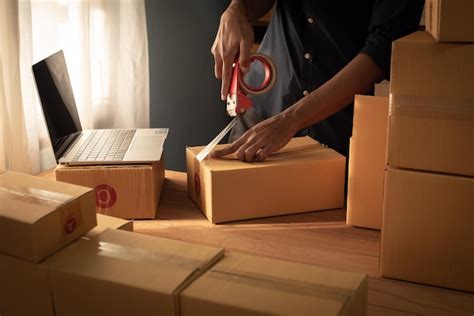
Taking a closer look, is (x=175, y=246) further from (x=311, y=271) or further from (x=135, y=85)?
(x=135, y=85)

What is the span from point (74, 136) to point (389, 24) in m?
0.86

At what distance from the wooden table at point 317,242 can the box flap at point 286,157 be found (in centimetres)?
13

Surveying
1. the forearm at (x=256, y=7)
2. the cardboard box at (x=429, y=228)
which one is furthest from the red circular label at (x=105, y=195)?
the forearm at (x=256, y=7)

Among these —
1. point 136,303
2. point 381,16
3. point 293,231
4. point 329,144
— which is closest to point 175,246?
point 136,303

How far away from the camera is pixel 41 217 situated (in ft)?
3.26

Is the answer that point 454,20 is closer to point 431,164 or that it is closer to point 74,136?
point 431,164

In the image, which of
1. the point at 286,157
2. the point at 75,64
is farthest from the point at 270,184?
the point at 75,64

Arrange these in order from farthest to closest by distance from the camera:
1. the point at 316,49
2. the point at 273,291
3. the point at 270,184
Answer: the point at 316,49 < the point at 270,184 < the point at 273,291

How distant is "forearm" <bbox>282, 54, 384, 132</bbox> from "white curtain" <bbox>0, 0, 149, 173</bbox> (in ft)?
2.57

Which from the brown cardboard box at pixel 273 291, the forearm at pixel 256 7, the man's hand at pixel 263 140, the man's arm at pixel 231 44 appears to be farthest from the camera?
the forearm at pixel 256 7

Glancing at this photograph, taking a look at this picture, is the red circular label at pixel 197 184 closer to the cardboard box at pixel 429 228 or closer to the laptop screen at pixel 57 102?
the laptop screen at pixel 57 102

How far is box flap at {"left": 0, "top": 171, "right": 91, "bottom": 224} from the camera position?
101 cm

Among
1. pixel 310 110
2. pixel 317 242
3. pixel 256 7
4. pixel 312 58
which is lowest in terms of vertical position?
pixel 317 242

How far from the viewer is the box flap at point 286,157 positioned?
56.7 inches
